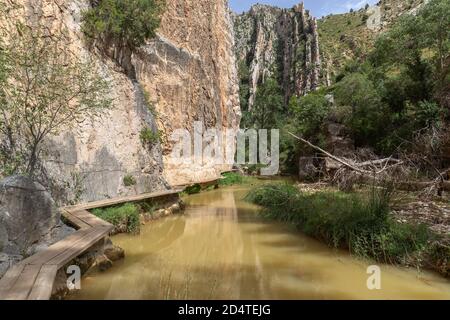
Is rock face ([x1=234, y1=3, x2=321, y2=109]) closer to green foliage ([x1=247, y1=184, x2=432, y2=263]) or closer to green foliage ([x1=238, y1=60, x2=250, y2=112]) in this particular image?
green foliage ([x1=238, y1=60, x2=250, y2=112])

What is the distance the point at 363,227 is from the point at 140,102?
985 cm

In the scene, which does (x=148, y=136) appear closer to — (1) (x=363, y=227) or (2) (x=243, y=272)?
(2) (x=243, y=272)

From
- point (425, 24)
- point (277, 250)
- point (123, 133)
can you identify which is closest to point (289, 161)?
point (425, 24)

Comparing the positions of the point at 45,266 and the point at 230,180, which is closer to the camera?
the point at 45,266

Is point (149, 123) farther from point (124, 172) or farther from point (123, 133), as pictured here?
point (124, 172)

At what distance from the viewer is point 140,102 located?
1303 cm

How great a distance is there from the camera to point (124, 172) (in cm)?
1110

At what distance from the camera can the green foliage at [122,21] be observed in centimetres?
1073

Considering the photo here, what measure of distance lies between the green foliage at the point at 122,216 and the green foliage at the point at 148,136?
4.93 metres

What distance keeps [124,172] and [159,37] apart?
9310 millimetres

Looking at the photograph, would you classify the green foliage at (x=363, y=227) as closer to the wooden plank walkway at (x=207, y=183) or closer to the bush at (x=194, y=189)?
the bush at (x=194, y=189)

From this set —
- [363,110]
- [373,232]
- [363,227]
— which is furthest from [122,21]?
[363,110]

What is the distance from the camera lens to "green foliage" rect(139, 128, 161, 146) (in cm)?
1275

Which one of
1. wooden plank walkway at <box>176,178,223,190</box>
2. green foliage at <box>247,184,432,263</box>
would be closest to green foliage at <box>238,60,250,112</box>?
wooden plank walkway at <box>176,178,223,190</box>
